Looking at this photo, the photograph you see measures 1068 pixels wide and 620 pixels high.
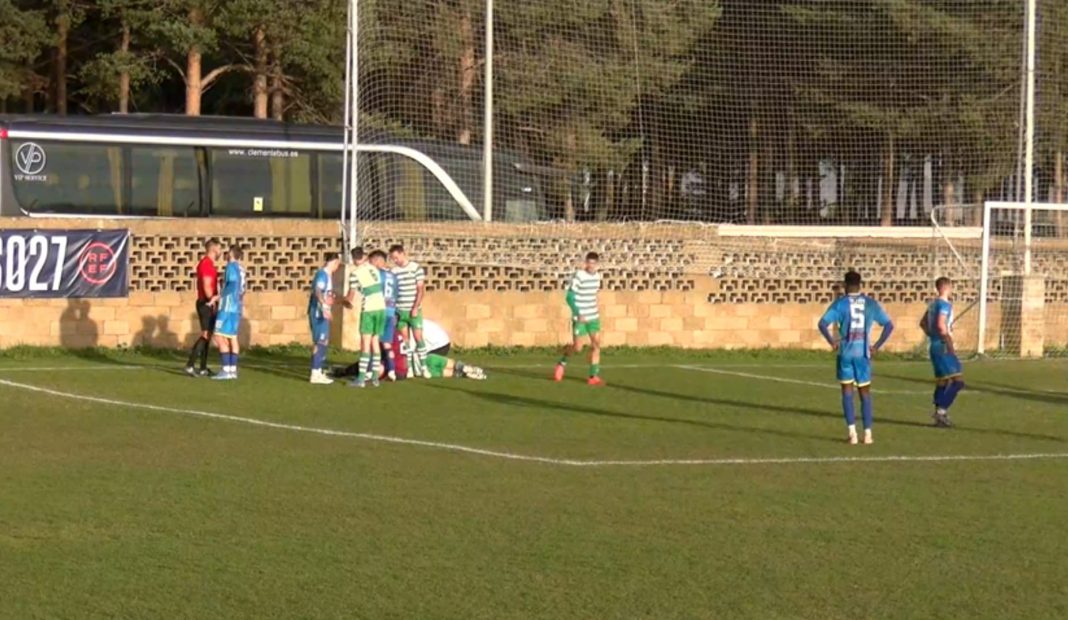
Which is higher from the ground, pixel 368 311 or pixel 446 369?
pixel 368 311

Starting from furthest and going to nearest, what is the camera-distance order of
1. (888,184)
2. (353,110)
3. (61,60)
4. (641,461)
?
(61,60) < (888,184) < (353,110) < (641,461)

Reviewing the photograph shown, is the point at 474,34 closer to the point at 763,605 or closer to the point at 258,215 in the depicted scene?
the point at 258,215

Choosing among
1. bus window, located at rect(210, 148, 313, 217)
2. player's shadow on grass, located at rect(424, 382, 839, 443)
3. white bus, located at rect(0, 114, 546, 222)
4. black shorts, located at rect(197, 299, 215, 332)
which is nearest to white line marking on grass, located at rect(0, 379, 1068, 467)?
player's shadow on grass, located at rect(424, 382, 839, 443)

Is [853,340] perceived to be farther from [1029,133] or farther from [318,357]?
[1029,133]

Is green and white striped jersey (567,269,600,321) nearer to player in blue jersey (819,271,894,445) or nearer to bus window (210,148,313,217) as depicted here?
player in blue jersey (819,271,894,445)

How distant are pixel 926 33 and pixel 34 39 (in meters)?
22.1

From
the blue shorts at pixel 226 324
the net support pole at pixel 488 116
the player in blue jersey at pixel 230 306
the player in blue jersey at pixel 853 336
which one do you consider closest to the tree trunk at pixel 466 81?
the net support pole at pixel 488 116

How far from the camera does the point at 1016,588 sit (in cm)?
948

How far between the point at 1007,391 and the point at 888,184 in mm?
12957

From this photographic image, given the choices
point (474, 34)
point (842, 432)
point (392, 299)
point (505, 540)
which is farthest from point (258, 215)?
point (505, 540)

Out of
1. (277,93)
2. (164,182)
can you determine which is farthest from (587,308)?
(277,93)

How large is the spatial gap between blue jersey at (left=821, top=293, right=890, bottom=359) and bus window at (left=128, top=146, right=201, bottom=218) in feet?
58.9

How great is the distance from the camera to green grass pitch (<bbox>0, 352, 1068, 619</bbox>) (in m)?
9.17

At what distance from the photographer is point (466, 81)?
31.0 metres
